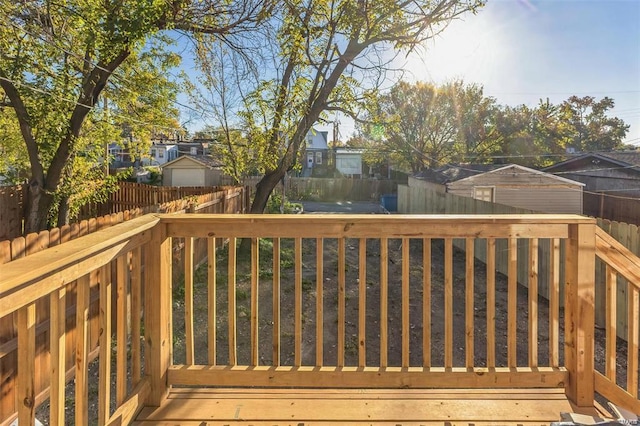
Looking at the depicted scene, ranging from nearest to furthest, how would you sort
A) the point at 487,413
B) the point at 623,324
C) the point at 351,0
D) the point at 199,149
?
the point at 487,413
the point at 623,324
the point at 351,0
the point at 199,149

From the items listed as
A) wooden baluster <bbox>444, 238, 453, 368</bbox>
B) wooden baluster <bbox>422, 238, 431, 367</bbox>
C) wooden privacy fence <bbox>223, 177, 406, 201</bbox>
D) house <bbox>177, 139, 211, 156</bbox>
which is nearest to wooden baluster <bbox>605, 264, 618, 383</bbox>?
wooden baluster <bbox>444, 238, 453, 368</bbox>

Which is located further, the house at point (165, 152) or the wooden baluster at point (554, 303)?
the house at point (165, 152)

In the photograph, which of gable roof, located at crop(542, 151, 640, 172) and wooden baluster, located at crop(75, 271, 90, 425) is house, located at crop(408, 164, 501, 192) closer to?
gable roof, located at crop(542, 151, 640, 172)

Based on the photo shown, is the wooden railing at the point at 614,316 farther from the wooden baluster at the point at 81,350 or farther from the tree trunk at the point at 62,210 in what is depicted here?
the tree trunk at the point at 62,210

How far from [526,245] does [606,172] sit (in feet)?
40.2

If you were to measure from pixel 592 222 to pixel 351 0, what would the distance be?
5.21m

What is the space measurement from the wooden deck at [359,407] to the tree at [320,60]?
5006mm

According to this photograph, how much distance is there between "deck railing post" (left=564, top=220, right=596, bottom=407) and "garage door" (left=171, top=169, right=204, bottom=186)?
24.0m

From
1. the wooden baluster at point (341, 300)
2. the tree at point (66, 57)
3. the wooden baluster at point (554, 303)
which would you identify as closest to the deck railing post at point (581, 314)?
the wooden baluster at point (554, 303)

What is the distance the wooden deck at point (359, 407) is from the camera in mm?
1810

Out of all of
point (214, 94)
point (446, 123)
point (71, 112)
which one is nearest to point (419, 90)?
point (446, 123)

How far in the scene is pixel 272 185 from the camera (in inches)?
319

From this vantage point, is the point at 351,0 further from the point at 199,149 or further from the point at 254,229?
the point at 199,149

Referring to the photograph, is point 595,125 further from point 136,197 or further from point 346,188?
point 136,197
